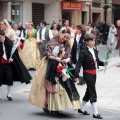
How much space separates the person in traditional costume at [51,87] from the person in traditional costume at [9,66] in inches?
62.7

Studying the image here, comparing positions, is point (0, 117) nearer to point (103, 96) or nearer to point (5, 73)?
point (5, 73)

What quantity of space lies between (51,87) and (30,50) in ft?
28.8

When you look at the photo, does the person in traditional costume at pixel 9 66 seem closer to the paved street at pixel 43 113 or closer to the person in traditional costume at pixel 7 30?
the paved street at pixel 43 113

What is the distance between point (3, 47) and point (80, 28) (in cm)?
239

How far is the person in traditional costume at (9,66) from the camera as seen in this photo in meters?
10.4

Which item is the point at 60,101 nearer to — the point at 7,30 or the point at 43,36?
the point at 7,30

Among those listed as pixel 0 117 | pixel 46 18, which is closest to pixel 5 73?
pixel 0 117

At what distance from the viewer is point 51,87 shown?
8688mm

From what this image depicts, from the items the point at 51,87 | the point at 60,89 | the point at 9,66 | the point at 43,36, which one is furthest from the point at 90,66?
the point at 43,36

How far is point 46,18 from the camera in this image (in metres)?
35.4

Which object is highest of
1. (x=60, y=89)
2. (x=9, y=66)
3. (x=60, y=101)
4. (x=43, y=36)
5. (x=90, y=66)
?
(x=43, y=36)

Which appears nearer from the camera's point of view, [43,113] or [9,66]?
[43,113]

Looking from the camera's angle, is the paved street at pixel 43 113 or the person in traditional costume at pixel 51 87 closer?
the person in traditional costume at pixel 51 87

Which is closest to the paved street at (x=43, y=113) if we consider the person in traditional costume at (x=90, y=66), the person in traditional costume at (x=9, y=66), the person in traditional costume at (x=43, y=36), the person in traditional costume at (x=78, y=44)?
the person in traditional costume at (x=90, y=66)
